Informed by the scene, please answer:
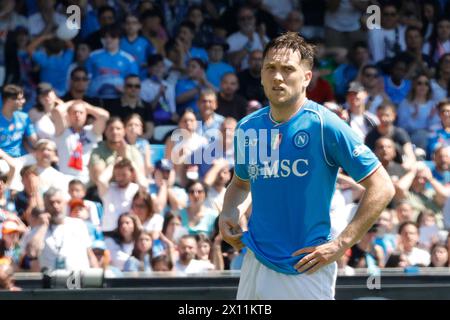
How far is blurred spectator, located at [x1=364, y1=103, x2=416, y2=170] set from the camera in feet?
33.9

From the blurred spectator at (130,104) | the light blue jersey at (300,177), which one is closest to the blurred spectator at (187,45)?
the blurred spectator at (130,104)

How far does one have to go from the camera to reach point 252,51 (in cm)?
1181

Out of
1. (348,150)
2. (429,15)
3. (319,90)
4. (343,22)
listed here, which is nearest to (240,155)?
(348,150)

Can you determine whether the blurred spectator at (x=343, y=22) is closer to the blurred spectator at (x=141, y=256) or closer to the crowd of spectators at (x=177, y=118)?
the crowd of spectators at (x=177, y=118)

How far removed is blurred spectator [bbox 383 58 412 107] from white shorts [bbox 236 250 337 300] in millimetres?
6383

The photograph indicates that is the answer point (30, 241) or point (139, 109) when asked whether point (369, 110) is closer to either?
point (139, 109)

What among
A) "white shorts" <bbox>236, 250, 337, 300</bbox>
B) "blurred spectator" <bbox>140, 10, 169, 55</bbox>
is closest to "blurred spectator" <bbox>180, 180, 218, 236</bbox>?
"blurred spectator" <bbox>140, 10, 169, 55</bbox>

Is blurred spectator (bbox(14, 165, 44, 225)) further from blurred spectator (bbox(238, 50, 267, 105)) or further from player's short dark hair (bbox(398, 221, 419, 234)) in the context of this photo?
player's short dark hair (bbox(398, 221, 419, 234))

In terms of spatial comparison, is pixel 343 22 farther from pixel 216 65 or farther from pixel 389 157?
pixel 389 157

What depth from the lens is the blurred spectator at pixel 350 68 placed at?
1172cm

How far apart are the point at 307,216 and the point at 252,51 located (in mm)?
6686

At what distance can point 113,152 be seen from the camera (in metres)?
10.0

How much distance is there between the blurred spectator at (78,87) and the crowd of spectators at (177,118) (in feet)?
0.05
